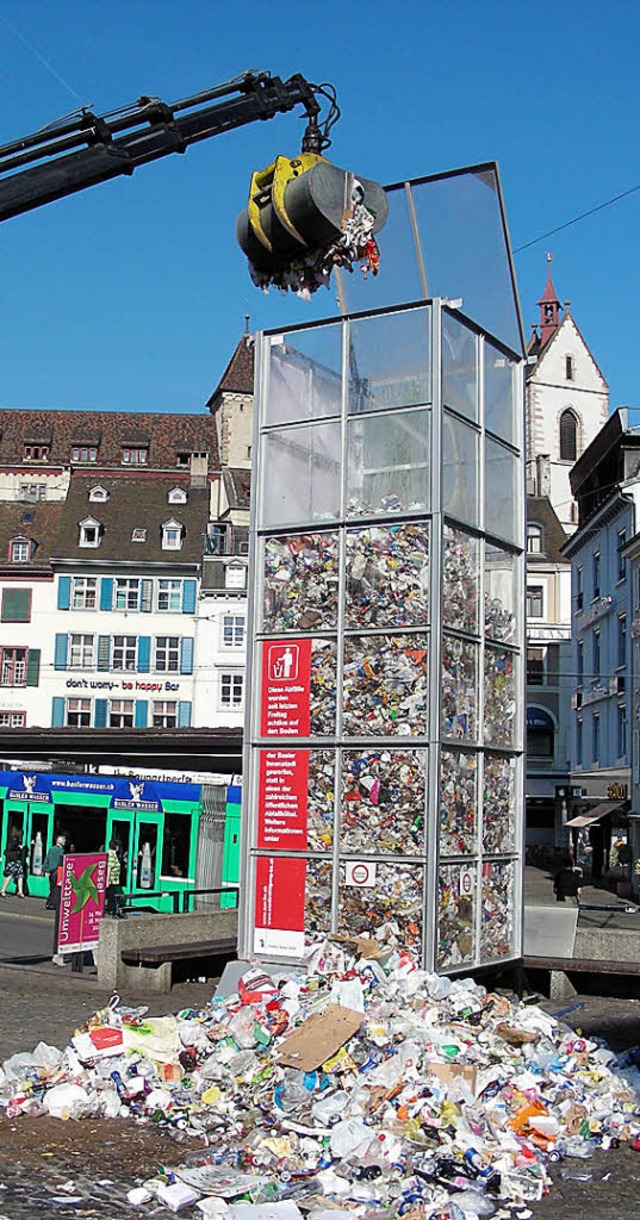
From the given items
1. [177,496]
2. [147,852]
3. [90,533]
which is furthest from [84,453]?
[147,852]

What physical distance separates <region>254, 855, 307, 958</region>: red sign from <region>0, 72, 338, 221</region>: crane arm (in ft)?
20.4

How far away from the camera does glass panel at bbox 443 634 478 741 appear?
13.1 m

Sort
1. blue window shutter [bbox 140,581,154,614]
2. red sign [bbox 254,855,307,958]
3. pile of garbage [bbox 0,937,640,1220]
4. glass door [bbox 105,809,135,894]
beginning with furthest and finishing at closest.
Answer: blue window shutter [bbox 140,581,154,614] → glass door [bbox 105,809,135,894] → red sign [bbox 254,855,307,958] → pile of garbage [bbox 0,937,640,1220]

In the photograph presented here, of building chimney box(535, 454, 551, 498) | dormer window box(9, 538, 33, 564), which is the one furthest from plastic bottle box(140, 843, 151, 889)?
building chimney box(535, 454, 551, 498)

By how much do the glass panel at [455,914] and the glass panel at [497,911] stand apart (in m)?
0.26

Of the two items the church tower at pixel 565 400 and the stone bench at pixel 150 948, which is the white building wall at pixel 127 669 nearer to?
the stone bench at pixel 150 948

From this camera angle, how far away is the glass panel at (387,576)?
13.2 metres

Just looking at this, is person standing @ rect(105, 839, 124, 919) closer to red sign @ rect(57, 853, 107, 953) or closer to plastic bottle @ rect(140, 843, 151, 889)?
plastic bottle @ rect(140, 843, 151, 889)

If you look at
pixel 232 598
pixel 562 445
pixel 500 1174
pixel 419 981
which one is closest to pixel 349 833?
pixel 419 981

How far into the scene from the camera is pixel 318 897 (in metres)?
13.3

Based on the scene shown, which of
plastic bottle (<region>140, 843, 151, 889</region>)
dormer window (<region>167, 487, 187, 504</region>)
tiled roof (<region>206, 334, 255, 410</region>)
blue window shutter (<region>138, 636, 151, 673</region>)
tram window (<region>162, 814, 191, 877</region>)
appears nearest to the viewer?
tram window (<region>162, 814, 191, 877</region>)

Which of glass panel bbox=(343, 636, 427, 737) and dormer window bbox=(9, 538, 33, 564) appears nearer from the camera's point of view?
glass panel bbox=(343, 636, 427, 737)

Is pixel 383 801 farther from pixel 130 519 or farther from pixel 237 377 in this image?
pixel 237 377

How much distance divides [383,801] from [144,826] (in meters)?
19.0
